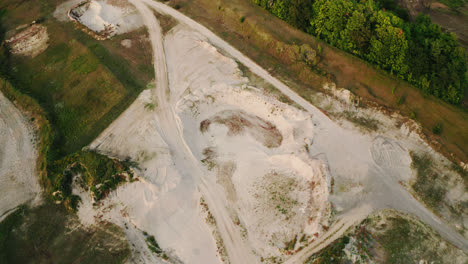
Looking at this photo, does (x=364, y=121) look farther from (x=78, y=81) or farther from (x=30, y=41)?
(x=30, y=41)

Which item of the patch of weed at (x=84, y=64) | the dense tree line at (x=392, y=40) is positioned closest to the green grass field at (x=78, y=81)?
the patch of weed at (x=84, y=64)

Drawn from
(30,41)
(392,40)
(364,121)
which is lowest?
(364,121)

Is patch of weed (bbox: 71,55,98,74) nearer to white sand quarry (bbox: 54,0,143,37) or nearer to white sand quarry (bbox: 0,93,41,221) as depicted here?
white sand quarry (bbox: 54,0,143,37)

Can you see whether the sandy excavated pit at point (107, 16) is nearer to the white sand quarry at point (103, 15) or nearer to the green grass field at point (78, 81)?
the white sand quarry at point (103, 15)

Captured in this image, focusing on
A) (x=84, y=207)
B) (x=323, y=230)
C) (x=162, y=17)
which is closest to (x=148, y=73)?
(x=162, y=17)

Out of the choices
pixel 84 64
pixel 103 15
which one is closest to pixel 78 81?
pixel 84 64

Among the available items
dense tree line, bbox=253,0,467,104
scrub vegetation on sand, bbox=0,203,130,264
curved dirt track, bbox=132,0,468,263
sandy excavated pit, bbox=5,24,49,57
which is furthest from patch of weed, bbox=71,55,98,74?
dense tree line, bbox=253,0,467,104

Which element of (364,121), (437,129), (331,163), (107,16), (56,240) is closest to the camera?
(56,240)

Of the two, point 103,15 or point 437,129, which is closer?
point 437,129
